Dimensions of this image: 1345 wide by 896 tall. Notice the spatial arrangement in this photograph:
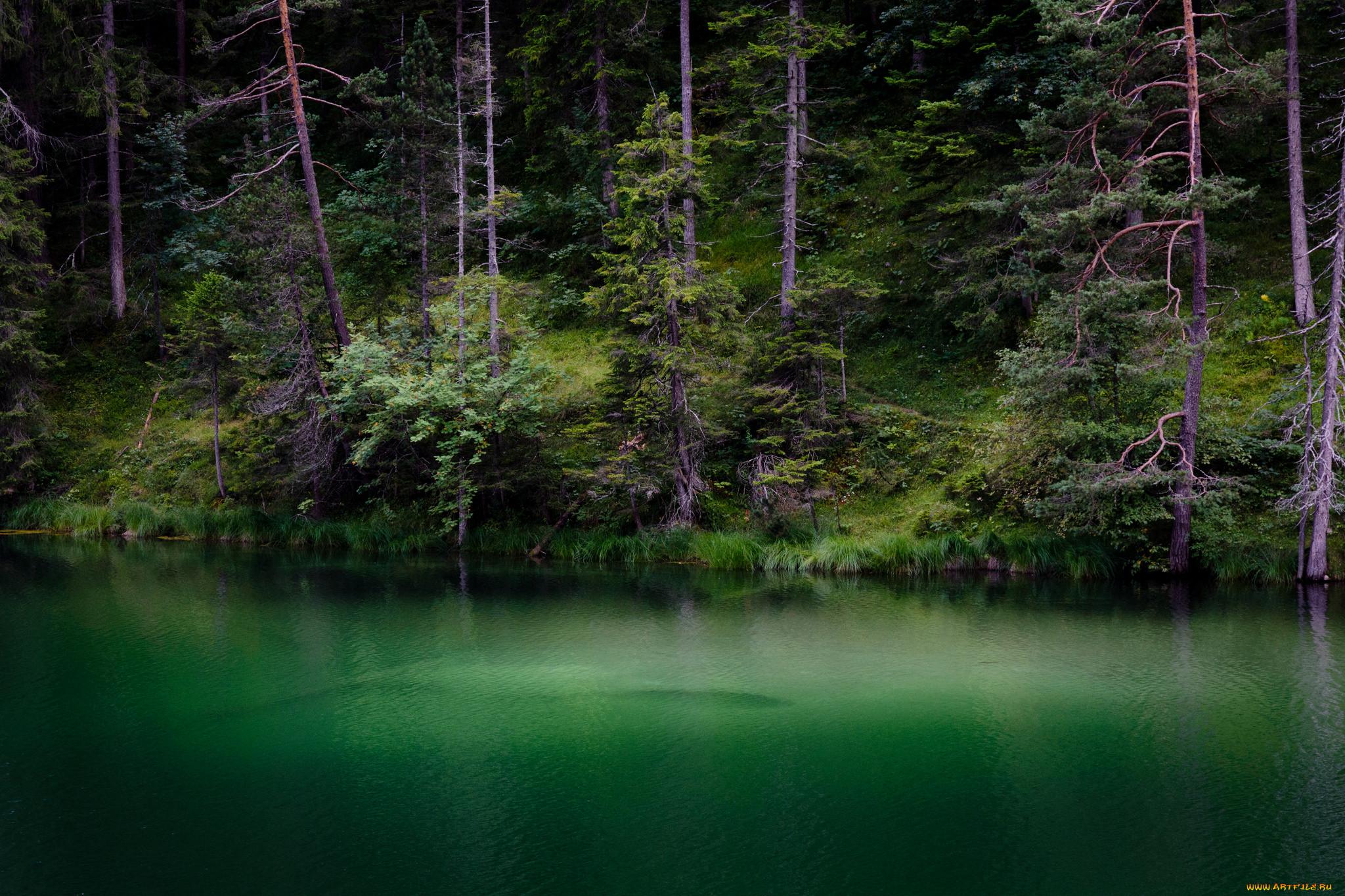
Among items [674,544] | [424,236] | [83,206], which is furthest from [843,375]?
[83,206]

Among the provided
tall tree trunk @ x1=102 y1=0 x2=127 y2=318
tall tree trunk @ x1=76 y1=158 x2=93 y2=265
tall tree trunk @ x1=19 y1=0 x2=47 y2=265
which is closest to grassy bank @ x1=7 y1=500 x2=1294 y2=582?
tall tree trunk @ x1=102 y1=0 x2=127 y2=318

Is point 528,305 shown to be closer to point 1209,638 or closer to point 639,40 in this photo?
point 639,40

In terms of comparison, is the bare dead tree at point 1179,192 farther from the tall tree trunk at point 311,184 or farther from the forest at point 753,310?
the tall tree trunk at point 311,184

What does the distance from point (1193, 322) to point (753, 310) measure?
10.4 metres

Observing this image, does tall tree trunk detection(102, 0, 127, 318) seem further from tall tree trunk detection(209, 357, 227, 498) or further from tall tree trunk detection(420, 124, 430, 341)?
tall tree trunk detection(420, 124, 430, 341)

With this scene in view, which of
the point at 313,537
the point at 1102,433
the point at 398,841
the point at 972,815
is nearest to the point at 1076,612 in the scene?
the point at 1102,433

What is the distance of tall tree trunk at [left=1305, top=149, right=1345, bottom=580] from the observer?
13891 mm

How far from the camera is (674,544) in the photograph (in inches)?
737

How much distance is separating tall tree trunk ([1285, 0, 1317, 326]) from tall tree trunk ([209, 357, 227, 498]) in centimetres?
2465

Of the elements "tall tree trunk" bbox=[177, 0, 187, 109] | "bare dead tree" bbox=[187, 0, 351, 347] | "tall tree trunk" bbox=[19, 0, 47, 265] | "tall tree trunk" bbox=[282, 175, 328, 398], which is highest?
"tall tree trunk" bbox=[177, 0, 187, 109]

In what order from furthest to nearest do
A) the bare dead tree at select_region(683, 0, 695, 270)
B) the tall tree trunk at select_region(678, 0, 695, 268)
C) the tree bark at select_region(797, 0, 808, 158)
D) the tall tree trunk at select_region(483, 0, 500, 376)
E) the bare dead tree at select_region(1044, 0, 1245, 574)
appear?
the tree bark at select_region(797, 0, 808, 158) → the bare dead tree at select_region(683, 0, 695, 270) → the tall tree trunk at select_region(678, 0, 695, 268) → the tall tree trunk at select_region(483, 0, 500, 376) → the bare dead tree at select_region(1044, 0, 1245, 574)

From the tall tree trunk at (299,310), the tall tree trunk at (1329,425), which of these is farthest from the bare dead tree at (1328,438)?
the tall tree trunk at (299,310)

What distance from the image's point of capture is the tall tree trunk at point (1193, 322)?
14531 mm

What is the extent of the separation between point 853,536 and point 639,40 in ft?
48.5
